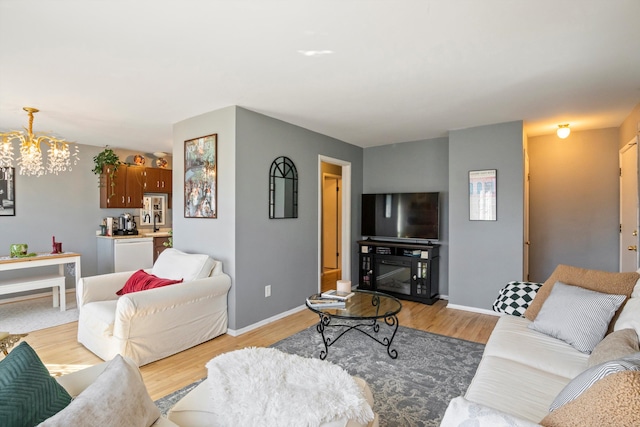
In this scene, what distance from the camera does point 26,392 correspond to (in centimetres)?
90

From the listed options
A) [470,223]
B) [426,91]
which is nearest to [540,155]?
[470,223]

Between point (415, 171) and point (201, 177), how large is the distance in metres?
3.17

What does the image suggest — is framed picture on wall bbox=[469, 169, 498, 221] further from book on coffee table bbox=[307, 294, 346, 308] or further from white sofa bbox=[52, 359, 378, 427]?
white sofa bbox=[52, 359, 378, 427]

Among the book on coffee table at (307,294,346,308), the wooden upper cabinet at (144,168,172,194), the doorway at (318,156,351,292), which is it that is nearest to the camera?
the book on coffee table at (307,294,346,308)

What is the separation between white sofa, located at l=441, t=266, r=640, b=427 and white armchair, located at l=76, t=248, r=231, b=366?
7.65ft

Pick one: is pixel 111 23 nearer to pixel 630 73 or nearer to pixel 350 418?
pixel 350 418

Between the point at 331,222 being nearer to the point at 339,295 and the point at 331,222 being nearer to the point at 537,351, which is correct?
the point at 339,295

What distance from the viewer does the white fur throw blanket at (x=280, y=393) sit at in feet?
4.11

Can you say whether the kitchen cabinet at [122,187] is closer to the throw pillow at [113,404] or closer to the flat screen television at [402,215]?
the flat screen television at [402,215]

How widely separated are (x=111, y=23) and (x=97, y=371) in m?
1.84

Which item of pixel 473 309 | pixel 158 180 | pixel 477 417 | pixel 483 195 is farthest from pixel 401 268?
pixel 158 180

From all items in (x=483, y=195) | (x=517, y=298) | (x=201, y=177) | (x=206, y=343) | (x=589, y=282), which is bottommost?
(x=206, y=343)

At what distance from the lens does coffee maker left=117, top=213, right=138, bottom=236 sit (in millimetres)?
5455

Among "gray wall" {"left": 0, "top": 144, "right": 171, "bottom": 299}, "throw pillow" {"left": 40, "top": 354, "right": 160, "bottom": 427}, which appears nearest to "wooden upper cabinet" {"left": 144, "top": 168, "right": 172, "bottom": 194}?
"gray wall" {"left": 0, "top": 144, "right": 171, "bottom": 299}
